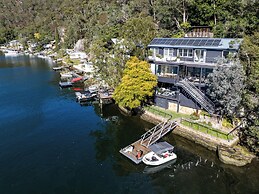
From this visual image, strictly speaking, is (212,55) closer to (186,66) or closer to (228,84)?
(186,66)

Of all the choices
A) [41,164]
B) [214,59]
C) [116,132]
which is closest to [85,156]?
[41,164]

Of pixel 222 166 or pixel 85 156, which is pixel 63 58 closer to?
pixel 85 156

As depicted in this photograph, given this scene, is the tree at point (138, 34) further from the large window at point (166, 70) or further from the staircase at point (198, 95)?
the staircase at point (198, 95)

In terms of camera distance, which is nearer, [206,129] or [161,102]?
[206,129]

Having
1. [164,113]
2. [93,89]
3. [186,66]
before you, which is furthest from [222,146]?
[93,89]

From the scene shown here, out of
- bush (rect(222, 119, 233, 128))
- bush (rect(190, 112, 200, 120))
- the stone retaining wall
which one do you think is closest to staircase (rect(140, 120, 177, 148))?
the stone retaining wall

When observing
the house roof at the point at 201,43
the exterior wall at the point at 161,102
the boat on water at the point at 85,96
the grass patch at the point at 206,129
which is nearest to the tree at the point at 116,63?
the house roof at the point at 201,43
